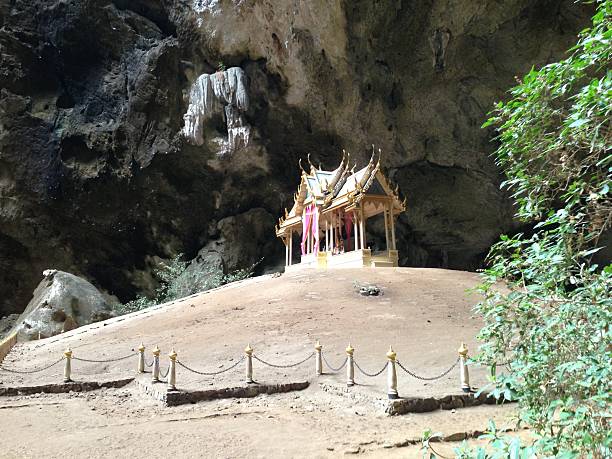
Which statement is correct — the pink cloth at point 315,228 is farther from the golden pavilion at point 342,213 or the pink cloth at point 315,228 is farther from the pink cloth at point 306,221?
the pink cloth at point 306,221

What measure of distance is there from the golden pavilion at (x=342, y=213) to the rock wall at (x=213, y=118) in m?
4.93

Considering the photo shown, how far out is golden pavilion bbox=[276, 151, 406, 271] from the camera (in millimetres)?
18609

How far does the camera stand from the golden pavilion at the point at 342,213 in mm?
18609

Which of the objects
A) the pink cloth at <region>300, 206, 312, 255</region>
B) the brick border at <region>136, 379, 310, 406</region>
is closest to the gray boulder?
the brick border at <region>136, 379, 310, 406</region>

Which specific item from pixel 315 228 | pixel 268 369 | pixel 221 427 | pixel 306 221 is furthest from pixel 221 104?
pixel 221 427

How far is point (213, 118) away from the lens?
24516mm

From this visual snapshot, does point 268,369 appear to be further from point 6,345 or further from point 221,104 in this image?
point 221,104

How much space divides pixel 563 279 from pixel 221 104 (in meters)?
23.5

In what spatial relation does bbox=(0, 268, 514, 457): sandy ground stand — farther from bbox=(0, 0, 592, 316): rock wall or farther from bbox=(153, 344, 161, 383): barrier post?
bbox=(0, 0, 592, 316): rock wall

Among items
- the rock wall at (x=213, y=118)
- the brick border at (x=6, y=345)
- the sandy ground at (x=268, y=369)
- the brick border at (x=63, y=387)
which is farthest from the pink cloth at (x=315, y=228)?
A: the brick border at (x=63, y=387)

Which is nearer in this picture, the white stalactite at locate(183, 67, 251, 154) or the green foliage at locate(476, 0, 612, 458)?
the green foliage at locate(476, 0, 612, 458)

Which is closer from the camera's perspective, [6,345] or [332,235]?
[6,345]

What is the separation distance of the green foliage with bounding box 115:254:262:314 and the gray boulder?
368cm

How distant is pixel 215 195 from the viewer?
2695 centimetres
